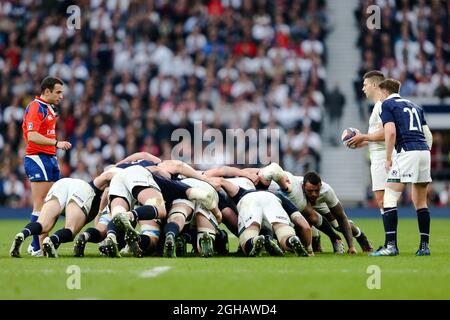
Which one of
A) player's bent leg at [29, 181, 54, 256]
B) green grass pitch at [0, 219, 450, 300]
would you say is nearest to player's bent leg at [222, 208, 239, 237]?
green grass pitch at [0, 219, 450, 300]

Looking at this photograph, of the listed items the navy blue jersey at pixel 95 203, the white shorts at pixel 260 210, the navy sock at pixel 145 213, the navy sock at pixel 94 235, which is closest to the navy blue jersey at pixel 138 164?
the navy blue jersey at pixel 95 203

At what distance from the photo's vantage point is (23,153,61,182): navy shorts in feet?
41.0

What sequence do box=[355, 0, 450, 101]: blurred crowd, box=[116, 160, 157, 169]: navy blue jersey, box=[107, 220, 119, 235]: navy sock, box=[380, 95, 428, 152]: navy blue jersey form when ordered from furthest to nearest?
box=[355, 0, 450, 101]: blurred crowd
box=[116, 160, 157, 169]: navy blue jersey
box=[380, 95, 428, 152]: navy blue jersey
box=[107, 220, 119, 235]: navy sock

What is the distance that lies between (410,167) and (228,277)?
131 inches

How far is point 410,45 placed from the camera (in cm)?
2745

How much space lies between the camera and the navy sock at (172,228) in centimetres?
1095

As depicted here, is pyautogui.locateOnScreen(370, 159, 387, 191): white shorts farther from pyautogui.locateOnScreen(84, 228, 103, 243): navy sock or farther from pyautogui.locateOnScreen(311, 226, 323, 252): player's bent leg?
pyautogui.locateOnScreen(84, 228, 103, 243): navy sock

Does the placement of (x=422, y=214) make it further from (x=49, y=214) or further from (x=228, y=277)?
(x=49, y=214)

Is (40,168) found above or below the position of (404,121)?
below

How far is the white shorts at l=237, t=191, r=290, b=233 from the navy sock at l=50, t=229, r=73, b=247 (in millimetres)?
1977

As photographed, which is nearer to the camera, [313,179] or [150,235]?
[150,235]

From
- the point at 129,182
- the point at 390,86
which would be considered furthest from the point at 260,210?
the point at 390,86
